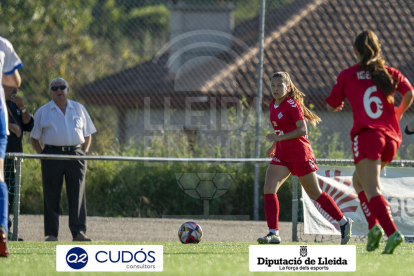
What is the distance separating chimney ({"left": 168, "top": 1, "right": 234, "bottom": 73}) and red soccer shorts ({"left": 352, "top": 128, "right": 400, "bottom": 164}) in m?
10.9

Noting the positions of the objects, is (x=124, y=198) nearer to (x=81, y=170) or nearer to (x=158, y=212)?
(x=158, y=212)

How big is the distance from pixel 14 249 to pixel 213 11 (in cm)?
1066

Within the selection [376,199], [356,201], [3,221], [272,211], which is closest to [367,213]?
[376,199]

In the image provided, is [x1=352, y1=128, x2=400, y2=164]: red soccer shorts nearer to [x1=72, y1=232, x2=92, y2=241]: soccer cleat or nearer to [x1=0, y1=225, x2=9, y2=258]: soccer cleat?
[x1=0, y1=225, x2=9, y2=258]: soccer cleat

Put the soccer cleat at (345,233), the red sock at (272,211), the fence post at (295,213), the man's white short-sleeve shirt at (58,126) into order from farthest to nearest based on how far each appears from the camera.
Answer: the fence post at (295,213) < the man's white short-sleeve shirt at (58,126) < the soccer cleat at (345,233) < the red sock at (272,211)

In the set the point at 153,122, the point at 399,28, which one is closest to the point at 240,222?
the point at 153,122

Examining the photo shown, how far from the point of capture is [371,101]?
5.16 m

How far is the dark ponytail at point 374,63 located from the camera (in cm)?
514

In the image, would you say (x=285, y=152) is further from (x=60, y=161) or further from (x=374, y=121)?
(x=60, y=161)

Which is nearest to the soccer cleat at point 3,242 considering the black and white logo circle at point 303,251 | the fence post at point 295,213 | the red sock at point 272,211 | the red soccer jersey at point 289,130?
the black and white logo circle at point 303,251

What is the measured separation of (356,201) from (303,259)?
12.0 feet

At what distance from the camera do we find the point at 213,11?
15.9 meters

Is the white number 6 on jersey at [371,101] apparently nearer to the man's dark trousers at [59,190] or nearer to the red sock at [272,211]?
the red sock at [272,211]

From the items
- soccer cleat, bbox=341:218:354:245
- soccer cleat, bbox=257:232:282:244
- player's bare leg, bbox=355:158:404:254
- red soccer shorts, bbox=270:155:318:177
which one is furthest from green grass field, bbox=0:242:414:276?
soccer cleat, bbox=341:218:354:245
